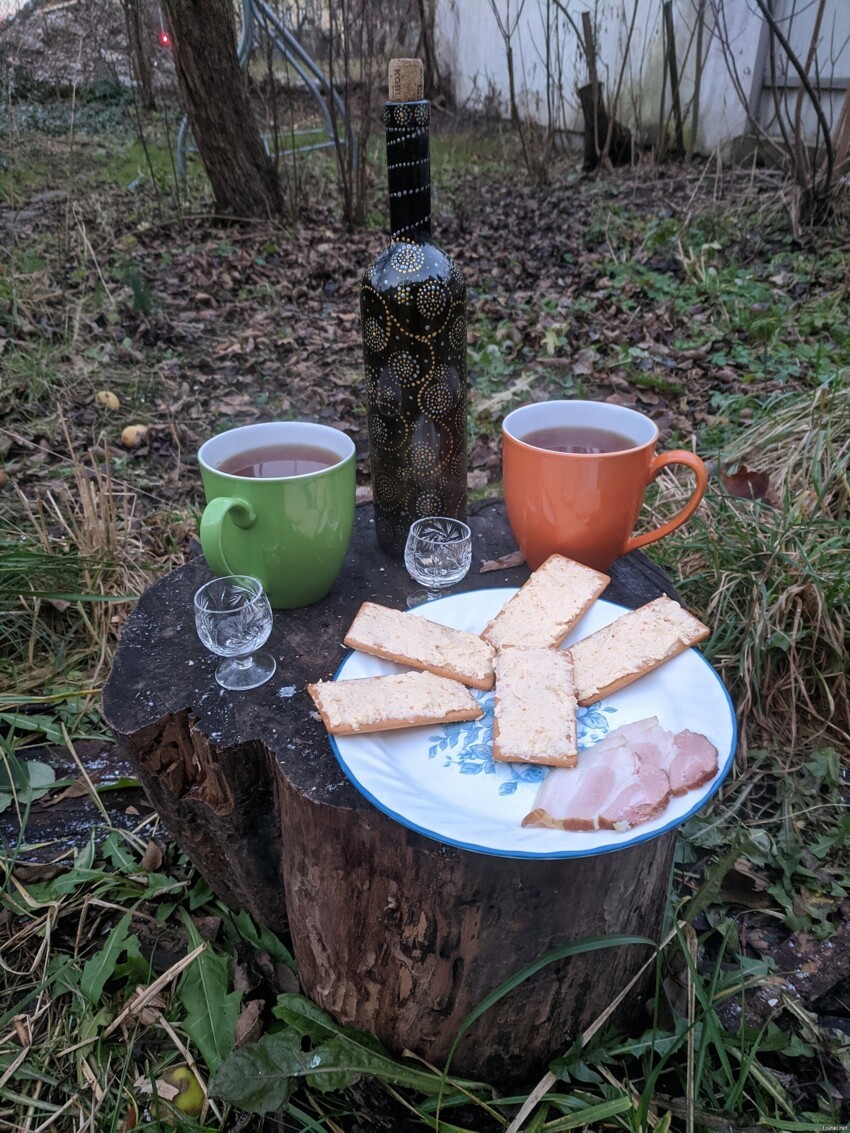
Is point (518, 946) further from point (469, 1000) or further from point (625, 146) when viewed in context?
point (625, 146)

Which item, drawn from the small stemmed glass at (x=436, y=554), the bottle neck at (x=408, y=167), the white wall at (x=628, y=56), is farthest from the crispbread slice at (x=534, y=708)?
the white wall at (x=628, y=56)

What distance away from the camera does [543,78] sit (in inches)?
363

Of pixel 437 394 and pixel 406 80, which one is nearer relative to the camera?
pixel 406 80

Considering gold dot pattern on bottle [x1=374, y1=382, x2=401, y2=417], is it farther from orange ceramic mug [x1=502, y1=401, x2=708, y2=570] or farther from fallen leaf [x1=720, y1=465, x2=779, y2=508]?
fallen leaf [x1=720, y1=465, x2=779, y2=508]

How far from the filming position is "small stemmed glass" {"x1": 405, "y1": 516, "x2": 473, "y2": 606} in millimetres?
1560

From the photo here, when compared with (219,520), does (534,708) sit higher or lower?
lower

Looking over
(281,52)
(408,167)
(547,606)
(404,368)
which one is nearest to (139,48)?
(281,52)

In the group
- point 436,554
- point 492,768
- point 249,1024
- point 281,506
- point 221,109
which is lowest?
point 249,1024

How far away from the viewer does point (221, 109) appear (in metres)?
5.65

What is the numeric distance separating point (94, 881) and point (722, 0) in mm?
7714

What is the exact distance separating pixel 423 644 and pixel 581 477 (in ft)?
1.43

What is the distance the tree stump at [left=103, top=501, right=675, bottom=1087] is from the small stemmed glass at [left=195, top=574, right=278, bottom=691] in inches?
1.3

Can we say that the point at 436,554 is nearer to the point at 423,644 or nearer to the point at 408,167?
the point at 423,644

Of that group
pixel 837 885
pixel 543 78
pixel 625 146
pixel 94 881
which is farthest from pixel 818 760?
pixel 543 78
